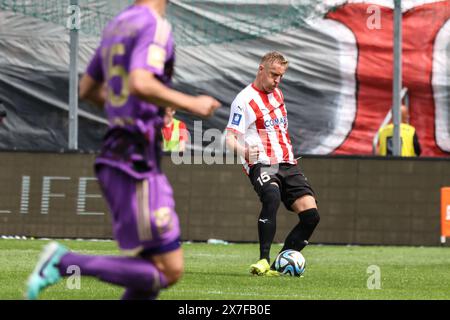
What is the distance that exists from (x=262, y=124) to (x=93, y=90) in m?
5.41

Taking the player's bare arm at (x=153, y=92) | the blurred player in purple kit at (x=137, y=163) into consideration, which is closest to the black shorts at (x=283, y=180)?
the blurred player in purple kit at (x=137, y=163)

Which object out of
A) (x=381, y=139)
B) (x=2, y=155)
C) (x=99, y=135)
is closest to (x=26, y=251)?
(x=2, y=155)

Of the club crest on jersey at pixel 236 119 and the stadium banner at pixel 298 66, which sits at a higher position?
the stadium banner at pixel 298 66

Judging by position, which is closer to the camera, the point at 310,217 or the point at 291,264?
the point at 291,264

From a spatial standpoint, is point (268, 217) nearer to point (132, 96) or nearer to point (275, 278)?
point (275, 278)

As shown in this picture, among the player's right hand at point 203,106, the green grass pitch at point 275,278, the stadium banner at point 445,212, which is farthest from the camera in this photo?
the stadium banner at point 445,212

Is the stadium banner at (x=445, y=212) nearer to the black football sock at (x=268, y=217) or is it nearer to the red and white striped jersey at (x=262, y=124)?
the red and white striped jersey at (x=262, y=124)

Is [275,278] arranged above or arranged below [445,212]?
below

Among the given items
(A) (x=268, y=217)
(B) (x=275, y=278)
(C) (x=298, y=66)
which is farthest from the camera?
(C) (x=298, y=66)

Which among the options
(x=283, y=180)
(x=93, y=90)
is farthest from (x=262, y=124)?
(x=93, y=90)

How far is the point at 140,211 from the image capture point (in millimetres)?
6082

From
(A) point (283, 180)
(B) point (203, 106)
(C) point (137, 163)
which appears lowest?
(A) point (283, 180)

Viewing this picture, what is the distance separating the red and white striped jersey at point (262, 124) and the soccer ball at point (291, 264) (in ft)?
3.42

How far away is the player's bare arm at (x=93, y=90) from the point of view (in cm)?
664
